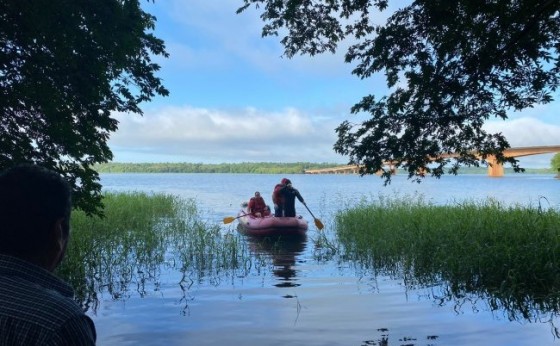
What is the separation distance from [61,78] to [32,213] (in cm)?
690

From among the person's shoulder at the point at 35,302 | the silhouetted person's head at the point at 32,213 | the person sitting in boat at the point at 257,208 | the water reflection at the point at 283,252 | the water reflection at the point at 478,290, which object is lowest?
the water reflection at the point at 283,252

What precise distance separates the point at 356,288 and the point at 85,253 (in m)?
5.58

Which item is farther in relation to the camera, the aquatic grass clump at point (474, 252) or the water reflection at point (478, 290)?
the aquatic grass clump at point (474, 252)

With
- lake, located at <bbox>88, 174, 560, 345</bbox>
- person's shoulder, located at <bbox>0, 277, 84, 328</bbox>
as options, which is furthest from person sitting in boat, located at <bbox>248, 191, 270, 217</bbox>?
person's shoulder, located at <bbox>0, 277, 84, 328</bbox>

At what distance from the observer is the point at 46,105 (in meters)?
7.05

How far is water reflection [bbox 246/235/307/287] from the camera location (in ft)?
38.2

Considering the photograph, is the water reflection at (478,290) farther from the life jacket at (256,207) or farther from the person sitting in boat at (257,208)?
the life jacket at (256,207)

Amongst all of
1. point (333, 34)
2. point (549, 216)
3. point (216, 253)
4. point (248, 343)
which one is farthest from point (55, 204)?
point (549, 216)

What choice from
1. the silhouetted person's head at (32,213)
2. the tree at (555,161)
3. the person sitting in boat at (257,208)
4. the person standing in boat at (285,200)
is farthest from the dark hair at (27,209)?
the tree at (555,161)

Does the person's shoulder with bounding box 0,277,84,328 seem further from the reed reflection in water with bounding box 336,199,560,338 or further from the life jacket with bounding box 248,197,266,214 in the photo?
the life jacket with bounding box 248,197,266,214

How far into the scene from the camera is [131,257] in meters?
12.7

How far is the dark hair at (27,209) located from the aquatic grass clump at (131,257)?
7.87 meters

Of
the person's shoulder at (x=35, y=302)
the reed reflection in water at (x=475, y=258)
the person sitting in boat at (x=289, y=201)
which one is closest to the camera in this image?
the person's shoulder at (x=35, y=302)

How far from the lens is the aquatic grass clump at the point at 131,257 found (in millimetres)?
9664
